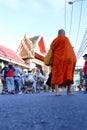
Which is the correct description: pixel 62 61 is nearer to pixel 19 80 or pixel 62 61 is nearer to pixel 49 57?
pixel 49 57

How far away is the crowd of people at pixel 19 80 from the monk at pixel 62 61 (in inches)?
261

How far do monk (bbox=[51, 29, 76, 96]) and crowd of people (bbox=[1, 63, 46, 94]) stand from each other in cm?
664

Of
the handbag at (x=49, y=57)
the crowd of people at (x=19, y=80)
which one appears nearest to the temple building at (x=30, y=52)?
the crowd of people at (x=19, y=80)

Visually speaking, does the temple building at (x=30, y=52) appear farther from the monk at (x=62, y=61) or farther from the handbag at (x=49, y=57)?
the monk at (x=62, y=61)

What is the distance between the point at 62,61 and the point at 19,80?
28.9 ft

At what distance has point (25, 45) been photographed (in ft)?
103

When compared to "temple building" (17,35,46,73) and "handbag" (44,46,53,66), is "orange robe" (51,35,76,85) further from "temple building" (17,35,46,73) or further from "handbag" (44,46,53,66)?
"temple building" (17,35,46,73)

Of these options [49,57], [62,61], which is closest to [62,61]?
[62,61]

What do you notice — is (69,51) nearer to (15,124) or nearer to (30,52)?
(15,124)

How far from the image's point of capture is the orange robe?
339 inches

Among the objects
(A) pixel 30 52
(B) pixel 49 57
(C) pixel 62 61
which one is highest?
(A) pixel 30 52

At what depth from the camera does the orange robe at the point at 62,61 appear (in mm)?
8602

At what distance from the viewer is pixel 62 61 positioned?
28.2 feet

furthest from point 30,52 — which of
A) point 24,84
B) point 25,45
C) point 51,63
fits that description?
point 51,63
